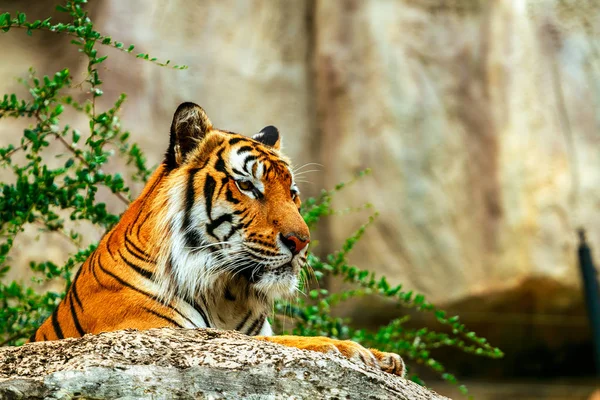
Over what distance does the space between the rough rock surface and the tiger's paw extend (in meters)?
0.12

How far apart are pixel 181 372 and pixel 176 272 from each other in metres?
0.79

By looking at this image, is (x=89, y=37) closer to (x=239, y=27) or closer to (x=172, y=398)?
(x=172, y=398)

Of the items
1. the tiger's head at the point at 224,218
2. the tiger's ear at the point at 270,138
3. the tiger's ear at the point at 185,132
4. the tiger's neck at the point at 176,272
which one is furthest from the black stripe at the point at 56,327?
the tiger's ear at the point at 270,138

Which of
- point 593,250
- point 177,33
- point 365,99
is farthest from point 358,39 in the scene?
point 593,250

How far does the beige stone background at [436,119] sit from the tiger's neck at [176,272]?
4247mm

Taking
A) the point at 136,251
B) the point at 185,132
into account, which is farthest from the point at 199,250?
the point at 185,132

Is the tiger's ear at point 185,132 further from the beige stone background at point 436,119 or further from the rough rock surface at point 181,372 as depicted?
the beige stone background at point 436,119

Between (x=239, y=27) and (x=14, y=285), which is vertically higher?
(x=239, y=27)

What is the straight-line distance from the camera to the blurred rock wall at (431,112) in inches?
277

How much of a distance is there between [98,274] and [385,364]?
1.05 m

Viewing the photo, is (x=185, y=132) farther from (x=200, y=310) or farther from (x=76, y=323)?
(x=76, y=323)

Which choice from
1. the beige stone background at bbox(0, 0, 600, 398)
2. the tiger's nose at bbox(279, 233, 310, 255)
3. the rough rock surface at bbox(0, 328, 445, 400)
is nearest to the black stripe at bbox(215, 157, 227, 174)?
the tiger's nose at bbox(279, 233, 310, 255)

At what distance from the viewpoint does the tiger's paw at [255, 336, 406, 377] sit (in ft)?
6.53

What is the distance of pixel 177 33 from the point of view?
285 inches
